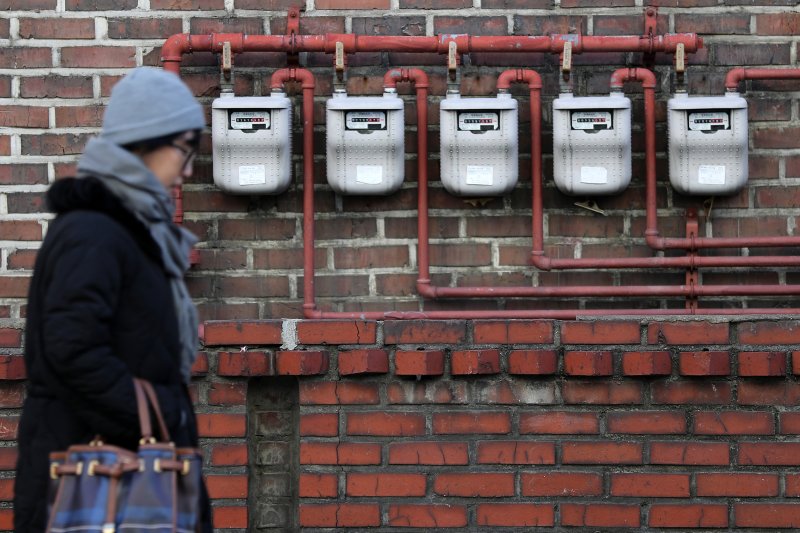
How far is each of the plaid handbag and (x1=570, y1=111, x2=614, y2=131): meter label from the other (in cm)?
203

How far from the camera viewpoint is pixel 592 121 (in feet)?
14.0

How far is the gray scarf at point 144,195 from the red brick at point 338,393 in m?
1.26

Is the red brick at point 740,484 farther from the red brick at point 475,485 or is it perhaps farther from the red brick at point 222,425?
the red brick at point 222,425

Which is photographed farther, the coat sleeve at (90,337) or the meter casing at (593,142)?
the meter casing at (593,142)

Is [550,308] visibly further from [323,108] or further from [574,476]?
[323,108]

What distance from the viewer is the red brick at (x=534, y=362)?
424cm

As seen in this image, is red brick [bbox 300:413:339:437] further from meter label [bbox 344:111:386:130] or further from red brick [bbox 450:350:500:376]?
meter label [bbox 344:111:386:130]

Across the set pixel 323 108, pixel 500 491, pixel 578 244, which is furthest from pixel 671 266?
pixel 323 108

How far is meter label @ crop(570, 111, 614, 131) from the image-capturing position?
14.0 feet

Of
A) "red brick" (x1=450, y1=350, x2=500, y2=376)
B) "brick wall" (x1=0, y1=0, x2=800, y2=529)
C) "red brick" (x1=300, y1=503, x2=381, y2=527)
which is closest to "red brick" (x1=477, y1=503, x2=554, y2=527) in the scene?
"brick wall" (x1=0, y1=0, x2=800, y2=529)

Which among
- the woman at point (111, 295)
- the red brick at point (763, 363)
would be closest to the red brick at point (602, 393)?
the red brick at point (763, 363)

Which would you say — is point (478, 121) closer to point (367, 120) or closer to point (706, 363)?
point (367, 120)

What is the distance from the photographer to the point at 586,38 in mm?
4359

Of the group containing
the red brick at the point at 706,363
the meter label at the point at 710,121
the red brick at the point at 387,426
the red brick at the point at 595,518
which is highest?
the meter label at the point at 710,121
